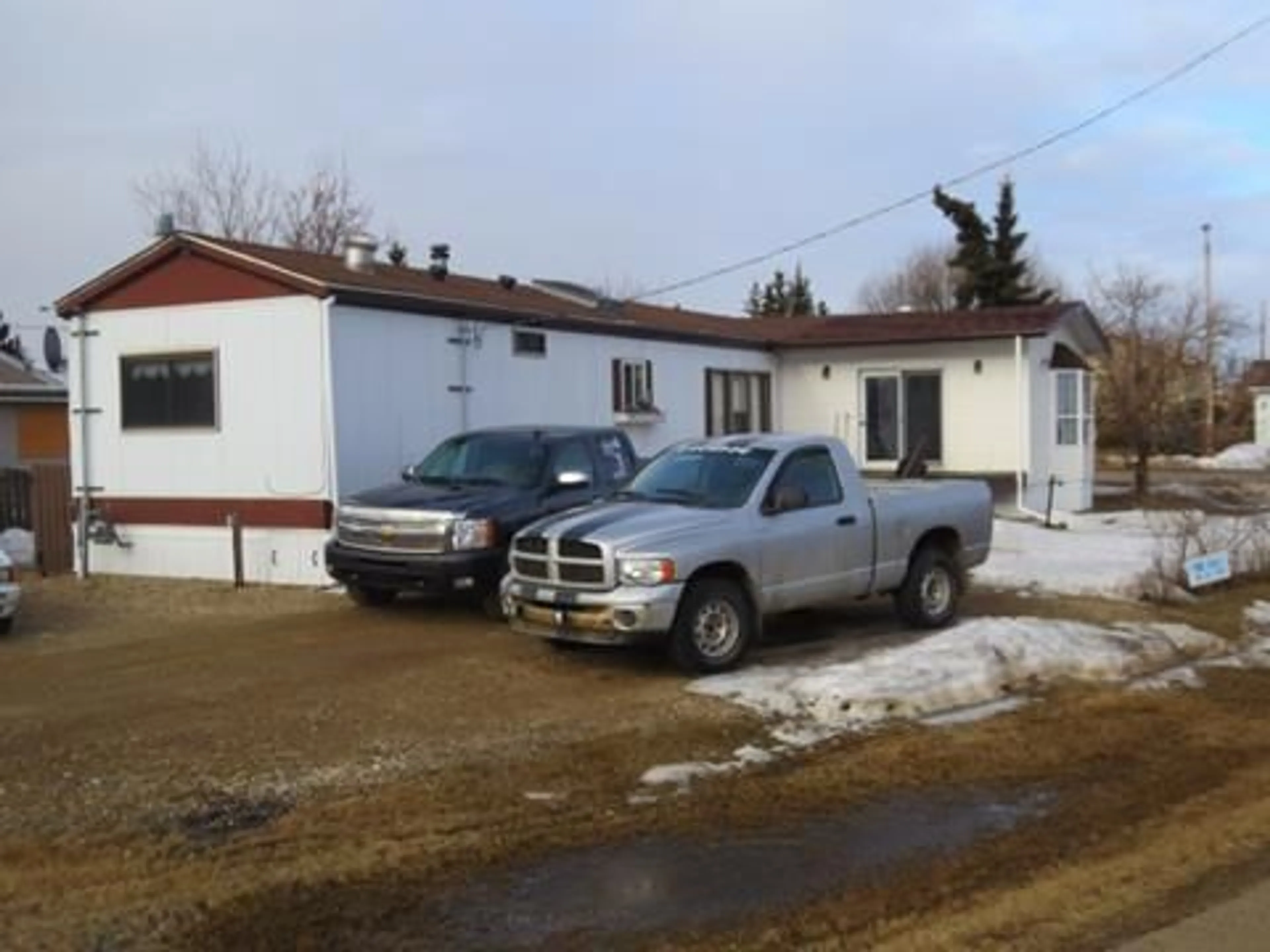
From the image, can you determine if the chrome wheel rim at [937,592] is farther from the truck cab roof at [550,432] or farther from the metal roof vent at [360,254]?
the metal roof vent at [360,254]

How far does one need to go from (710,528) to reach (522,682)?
1763 millimetres

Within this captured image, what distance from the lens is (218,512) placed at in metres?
17.0

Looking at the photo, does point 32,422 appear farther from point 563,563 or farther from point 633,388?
point 563,563

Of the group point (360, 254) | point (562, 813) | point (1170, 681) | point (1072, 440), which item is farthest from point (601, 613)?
point (1072, 440)

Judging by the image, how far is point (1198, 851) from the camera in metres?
6.62

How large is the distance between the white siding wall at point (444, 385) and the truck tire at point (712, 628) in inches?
255

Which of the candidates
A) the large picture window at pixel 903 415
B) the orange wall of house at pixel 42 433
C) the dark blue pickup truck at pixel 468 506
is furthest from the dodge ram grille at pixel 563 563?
the orange wall of house at pixel 42 433

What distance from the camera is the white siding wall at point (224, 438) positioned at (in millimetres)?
16250

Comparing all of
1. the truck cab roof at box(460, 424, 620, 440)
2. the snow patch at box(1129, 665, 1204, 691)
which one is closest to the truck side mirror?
the snow patch at box(1129, 665, 1204, 691)

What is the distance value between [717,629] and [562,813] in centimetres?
386

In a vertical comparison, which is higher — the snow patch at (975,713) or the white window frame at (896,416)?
the white window frame at (896,416)

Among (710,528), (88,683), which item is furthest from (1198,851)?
(88,683)

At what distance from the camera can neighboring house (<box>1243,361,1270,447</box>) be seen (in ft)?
213

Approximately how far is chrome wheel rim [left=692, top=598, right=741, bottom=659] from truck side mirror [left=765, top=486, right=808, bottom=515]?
0.92m
